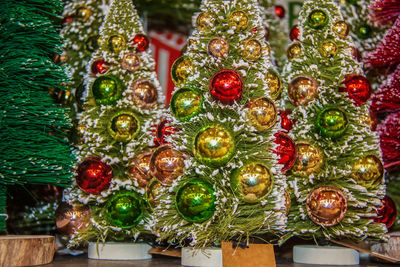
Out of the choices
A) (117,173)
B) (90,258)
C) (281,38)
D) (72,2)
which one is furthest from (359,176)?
(72,2)

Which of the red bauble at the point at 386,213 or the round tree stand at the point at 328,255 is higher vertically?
the red bauble at the point at 386,213

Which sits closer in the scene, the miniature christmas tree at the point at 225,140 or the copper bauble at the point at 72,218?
the miniature christmas tree at the point at 225,140

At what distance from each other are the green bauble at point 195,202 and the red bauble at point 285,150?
313 millimetres

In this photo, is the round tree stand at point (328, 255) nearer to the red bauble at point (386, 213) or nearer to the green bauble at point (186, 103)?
→ the red bauble at point (386, 213)

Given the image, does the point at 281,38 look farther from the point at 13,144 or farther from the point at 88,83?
the point at 13,144

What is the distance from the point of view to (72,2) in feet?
6.63

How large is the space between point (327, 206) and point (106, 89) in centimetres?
90

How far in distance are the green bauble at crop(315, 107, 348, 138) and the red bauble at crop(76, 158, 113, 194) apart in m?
0.80

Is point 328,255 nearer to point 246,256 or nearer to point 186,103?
point 246,256

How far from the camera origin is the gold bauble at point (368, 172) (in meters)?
1.41

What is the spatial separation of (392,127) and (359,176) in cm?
41

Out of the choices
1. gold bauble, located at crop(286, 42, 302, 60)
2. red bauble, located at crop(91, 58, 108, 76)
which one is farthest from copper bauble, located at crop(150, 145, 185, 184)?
gold bauble, located at crop(286, 42, 302, 60)

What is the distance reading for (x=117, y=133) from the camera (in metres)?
1.52

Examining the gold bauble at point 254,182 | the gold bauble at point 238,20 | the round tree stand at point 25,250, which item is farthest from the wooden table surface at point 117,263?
the gold bauble at point 238,20
